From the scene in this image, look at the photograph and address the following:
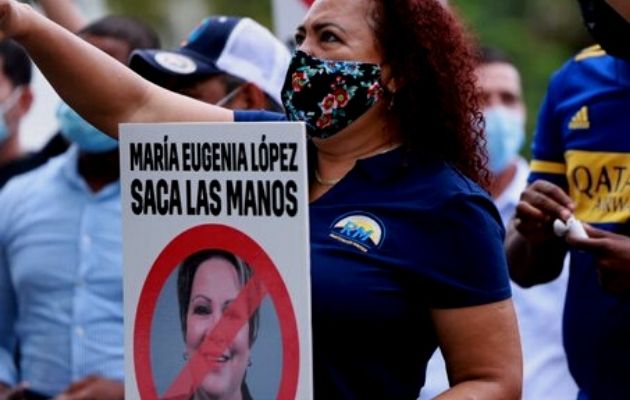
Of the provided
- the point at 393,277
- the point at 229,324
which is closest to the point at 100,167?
the point at 393,277

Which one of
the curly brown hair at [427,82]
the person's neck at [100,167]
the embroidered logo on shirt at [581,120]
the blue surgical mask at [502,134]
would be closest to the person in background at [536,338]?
the blue surgical mask at [502,134]

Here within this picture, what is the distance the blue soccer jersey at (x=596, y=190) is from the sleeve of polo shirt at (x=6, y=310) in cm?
201

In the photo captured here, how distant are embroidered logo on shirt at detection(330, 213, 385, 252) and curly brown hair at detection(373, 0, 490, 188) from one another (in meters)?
0.25

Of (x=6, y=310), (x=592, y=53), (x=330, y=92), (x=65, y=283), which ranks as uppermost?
(x=592, y=53)

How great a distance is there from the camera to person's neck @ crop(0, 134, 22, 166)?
788 cm

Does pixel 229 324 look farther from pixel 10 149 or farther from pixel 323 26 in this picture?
pixel 10 149

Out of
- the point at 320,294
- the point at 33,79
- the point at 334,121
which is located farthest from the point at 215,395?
the point at 33,79

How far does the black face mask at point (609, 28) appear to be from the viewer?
15.9 feet

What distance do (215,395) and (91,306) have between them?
2.23 m

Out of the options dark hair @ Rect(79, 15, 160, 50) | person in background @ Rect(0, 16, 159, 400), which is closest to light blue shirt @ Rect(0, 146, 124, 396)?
person in background @ Rect(0, 16, 159, 400)

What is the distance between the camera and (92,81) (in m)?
4.09

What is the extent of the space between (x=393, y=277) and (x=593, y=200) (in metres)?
1.16

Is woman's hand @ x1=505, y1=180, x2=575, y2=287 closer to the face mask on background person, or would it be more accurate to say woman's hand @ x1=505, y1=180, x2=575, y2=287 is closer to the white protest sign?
the white protest sign

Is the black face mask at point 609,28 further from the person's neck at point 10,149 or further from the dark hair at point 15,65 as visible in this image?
the dark hair at point 15,65
